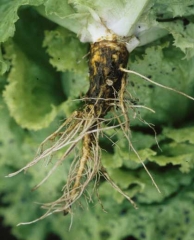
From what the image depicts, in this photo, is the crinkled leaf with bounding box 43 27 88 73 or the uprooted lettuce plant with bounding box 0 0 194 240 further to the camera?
the crinkled leaf with bounding box 43 27 88 73

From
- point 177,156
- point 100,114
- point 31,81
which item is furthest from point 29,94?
point 177,156

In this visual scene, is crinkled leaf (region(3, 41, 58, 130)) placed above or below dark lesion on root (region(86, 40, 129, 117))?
below

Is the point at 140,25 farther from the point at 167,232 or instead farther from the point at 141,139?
the point at 167,232

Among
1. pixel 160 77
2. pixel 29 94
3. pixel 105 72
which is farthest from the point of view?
pixel 29 94

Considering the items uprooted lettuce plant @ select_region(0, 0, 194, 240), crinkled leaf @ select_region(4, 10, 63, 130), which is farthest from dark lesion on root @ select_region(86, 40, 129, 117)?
crinkled leaf @ select_region(4, 10, 63, 130)

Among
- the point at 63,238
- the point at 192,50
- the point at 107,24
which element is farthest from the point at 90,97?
the point at 63,238

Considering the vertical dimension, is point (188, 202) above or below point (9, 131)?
below

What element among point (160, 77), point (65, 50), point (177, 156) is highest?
point (65, 50)

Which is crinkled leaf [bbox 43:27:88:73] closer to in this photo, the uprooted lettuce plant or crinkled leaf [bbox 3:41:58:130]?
the uprooted lettuce plant

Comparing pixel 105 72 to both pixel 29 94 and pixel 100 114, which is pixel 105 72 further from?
pixel 29 94
